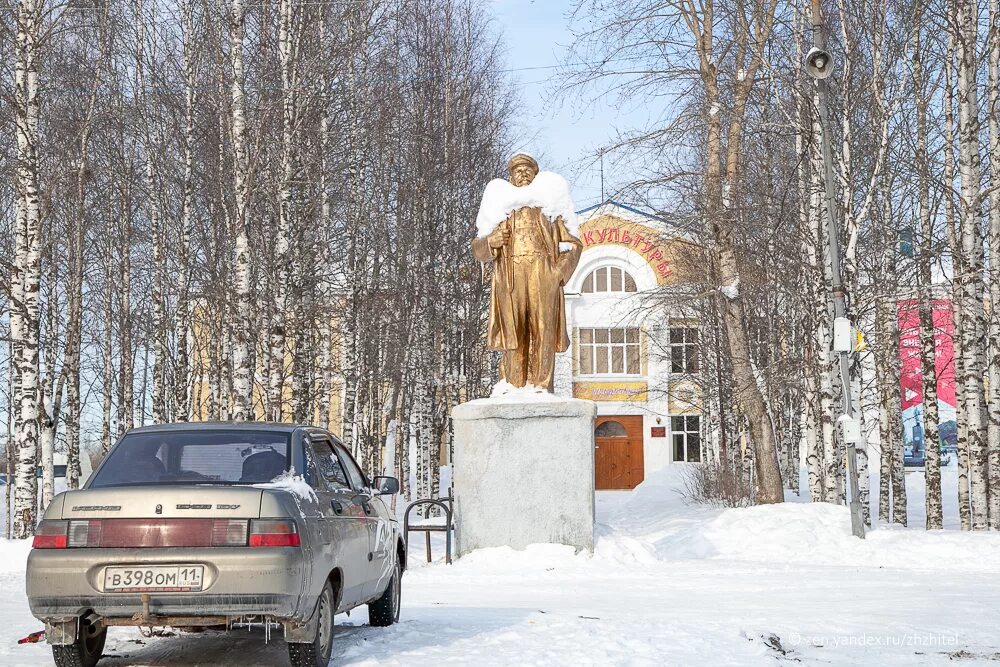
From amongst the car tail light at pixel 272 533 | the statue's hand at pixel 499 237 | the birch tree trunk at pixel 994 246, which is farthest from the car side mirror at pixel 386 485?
Result: the birch tree trunk at pixel 994 246

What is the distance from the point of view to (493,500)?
13.8m

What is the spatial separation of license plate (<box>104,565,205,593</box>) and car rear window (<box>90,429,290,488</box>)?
2.15ft

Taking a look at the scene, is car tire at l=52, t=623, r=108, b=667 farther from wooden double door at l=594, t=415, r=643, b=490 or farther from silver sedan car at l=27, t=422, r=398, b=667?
wooden double door at l=594, t=415, r=643, b=490

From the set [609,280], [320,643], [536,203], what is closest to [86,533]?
[320,643]

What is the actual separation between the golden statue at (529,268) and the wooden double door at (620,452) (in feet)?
110

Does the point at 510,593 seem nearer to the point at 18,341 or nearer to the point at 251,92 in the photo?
the point at 18,341

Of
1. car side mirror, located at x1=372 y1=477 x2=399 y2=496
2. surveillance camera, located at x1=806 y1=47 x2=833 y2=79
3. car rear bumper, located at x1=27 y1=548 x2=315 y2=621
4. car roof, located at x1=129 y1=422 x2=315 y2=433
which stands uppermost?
surveillance camera, located at x1=806 y1=47 x2=833 y2=79

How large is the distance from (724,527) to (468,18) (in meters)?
16.7

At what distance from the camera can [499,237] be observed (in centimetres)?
1427

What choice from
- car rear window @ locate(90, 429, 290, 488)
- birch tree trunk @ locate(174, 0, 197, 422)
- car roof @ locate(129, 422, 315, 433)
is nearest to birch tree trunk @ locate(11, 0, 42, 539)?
birch tree trunk @ locate(174, 0, 197, 422)

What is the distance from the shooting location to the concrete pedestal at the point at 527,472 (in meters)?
13.7

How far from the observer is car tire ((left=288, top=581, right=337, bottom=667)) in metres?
6.31

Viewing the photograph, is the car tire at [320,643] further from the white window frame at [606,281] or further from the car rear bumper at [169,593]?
the white window frame at [606,281]

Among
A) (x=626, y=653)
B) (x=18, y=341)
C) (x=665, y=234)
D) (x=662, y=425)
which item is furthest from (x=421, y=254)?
(x=662, y=425)
